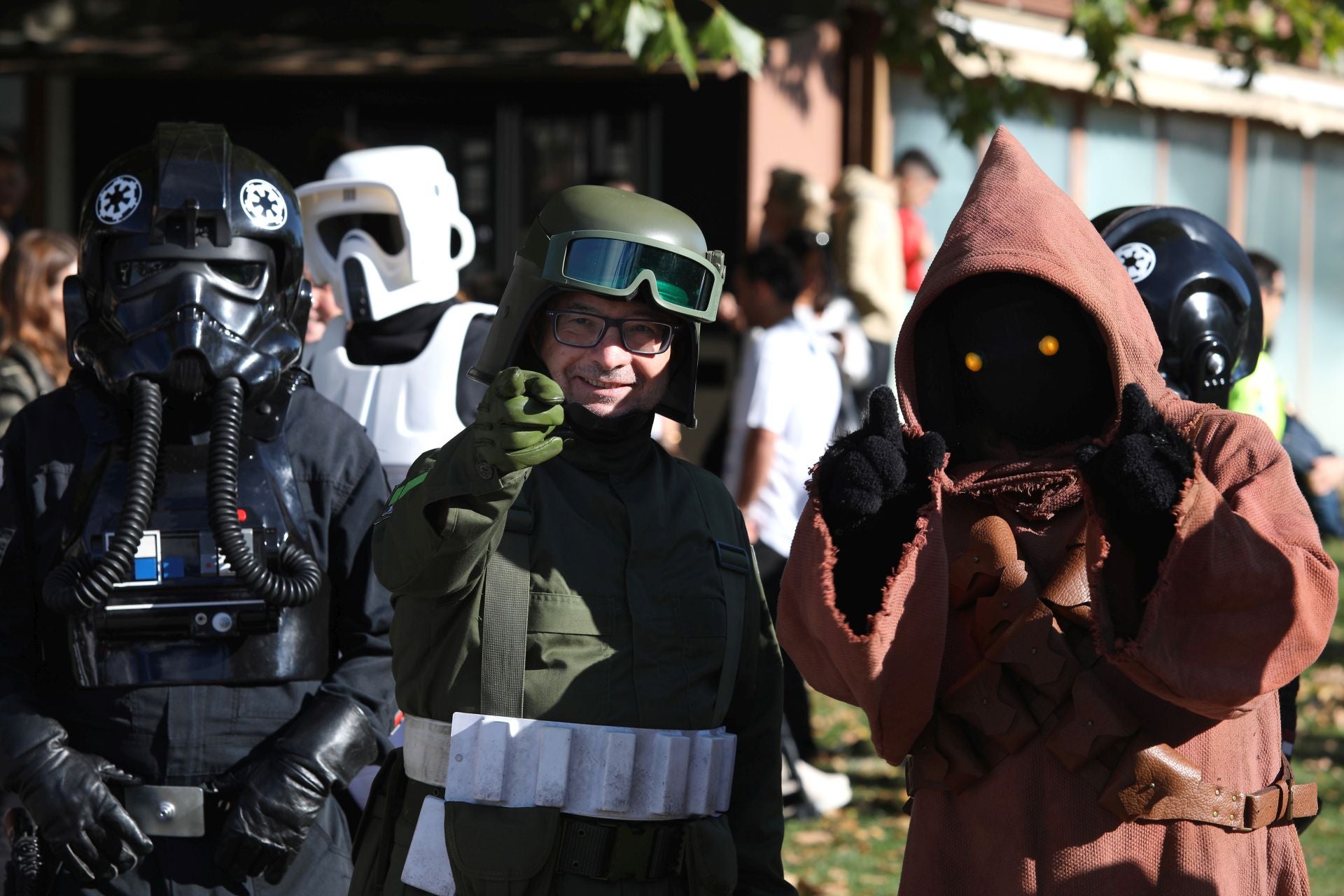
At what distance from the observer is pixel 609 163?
398 inches

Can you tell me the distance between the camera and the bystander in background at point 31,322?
511 centimetres

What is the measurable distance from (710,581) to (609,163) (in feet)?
24.8

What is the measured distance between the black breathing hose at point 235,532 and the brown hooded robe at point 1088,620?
38.7 inches

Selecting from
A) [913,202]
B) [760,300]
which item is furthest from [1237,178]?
[760,300]

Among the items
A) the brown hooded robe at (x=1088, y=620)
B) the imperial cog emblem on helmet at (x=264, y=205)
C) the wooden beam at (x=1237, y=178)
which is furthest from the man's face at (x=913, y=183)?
the brown hooded robe at (x=1088, y=620)

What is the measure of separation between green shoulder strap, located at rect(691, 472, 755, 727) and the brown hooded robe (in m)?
0.15

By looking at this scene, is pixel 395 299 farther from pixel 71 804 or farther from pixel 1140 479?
pixel 1140 479

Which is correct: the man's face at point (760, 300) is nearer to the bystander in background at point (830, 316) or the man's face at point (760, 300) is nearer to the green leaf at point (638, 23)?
the bystander in background at point (830, 316)

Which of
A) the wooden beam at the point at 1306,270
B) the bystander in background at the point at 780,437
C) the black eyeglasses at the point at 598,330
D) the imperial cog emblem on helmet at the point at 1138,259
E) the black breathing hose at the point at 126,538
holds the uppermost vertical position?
the black eyeglasses at the point at 598,330

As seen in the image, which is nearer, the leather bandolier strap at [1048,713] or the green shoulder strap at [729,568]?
the leather bandolier strap at [1048,713]

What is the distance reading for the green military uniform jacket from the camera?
8.65 feet

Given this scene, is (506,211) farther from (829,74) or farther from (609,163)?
(829,74)

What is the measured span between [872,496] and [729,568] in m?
0.42

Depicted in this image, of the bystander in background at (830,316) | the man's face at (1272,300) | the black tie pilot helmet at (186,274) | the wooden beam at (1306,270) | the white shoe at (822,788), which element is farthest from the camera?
the wooden beam at (1306,270)
